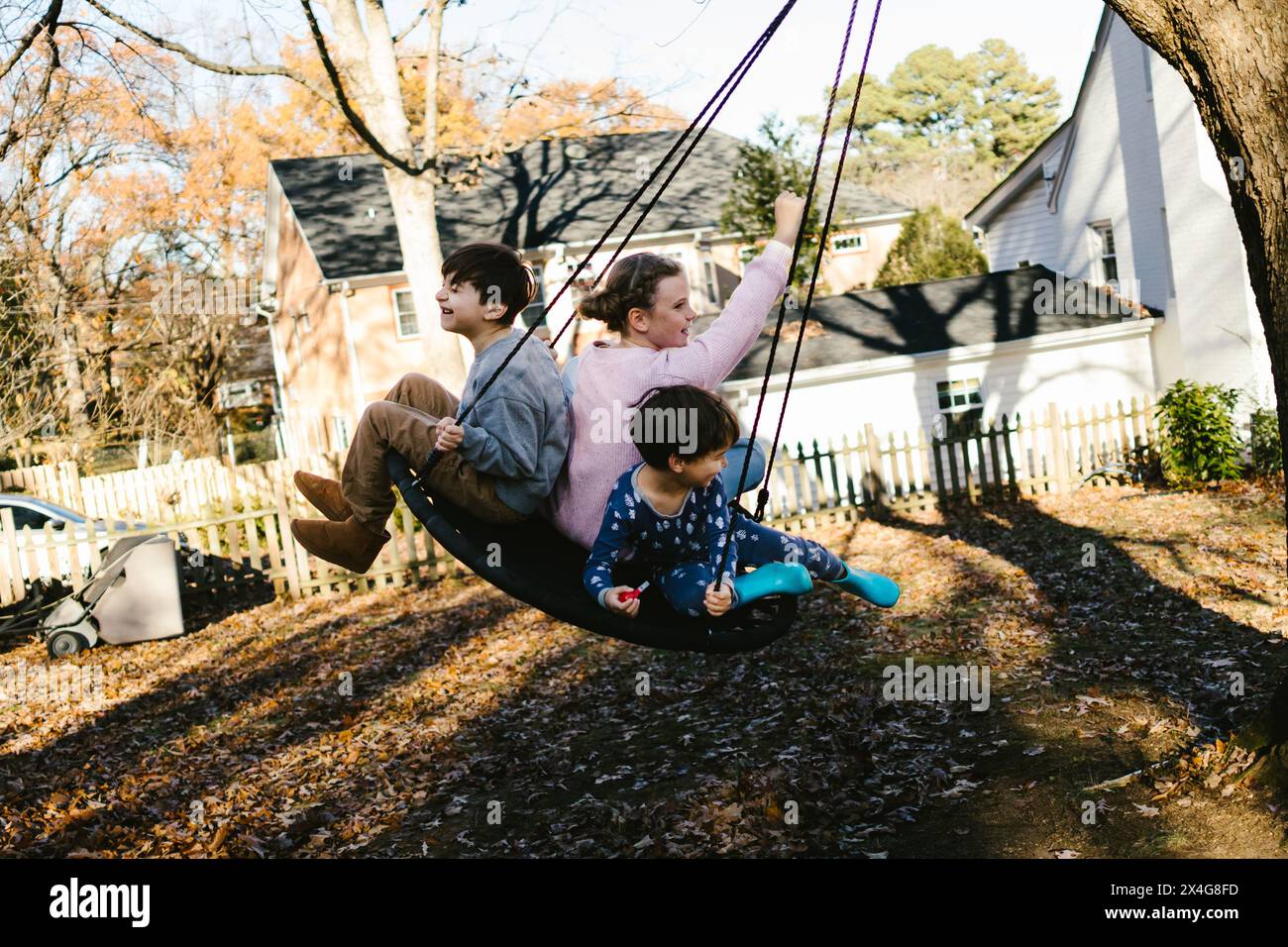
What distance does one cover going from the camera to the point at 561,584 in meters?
3.88

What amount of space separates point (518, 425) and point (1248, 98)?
267 cm

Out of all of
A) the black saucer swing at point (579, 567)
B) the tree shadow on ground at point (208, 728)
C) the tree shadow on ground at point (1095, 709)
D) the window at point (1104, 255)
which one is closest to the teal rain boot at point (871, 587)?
the black saucer swing at point (579, 567)

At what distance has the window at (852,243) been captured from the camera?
31.2 metres

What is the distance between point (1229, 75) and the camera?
400 centimetres

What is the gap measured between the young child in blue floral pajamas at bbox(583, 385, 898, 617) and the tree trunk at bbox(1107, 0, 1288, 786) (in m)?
1.84

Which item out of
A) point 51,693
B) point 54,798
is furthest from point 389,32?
point 54,798

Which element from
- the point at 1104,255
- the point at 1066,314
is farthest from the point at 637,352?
the point at 1104,255

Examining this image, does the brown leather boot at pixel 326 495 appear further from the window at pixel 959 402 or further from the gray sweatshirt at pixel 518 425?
the window at pixel 959 402

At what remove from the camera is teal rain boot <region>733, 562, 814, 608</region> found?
369 cm

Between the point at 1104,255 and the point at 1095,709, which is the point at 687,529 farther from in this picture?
the point at 1104,255

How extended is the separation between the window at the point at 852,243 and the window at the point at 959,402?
10931 millimetres

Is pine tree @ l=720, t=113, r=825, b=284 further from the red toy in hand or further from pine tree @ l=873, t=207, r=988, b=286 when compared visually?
the red toy in hand

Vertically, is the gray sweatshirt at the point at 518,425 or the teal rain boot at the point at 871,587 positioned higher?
the gray sweatshirt at the point at 518,425
